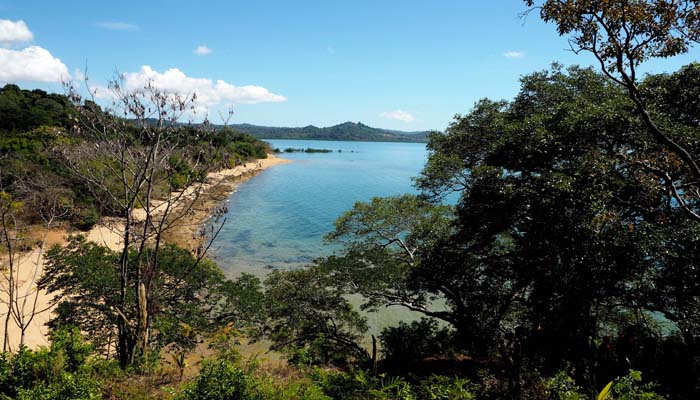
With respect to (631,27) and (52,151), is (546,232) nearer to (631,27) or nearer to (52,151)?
(631,27)

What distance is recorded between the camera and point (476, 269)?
35.8 feet

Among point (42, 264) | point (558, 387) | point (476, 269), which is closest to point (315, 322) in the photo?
point (476, 269)

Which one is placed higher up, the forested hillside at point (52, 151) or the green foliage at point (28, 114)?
the green foliage at point (28, 114)

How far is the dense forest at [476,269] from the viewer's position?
604 cm

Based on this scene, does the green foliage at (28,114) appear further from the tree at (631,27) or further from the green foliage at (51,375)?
the tree at (631,27)

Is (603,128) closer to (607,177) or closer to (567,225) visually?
(607,177)

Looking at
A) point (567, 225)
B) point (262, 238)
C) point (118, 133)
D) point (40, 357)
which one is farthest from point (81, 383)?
point (262, 238)

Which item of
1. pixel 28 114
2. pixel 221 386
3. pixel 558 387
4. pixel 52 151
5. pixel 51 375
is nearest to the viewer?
pixel 221 386

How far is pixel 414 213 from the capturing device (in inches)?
498

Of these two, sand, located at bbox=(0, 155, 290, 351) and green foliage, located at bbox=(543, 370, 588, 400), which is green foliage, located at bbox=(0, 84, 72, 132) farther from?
green foliage, located at bbox=(543, 370, 588, 400)

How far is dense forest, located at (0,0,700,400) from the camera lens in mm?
6035

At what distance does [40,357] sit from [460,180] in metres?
9.90

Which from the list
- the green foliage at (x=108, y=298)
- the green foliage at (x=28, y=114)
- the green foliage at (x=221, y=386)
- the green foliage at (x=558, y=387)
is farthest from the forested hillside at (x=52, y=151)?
the green foliage at (x=558, y=387)

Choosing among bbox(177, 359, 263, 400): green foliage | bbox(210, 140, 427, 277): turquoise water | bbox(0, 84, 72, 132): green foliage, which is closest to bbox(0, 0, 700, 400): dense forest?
bbox(177, 359, 263, 400): green foliage
